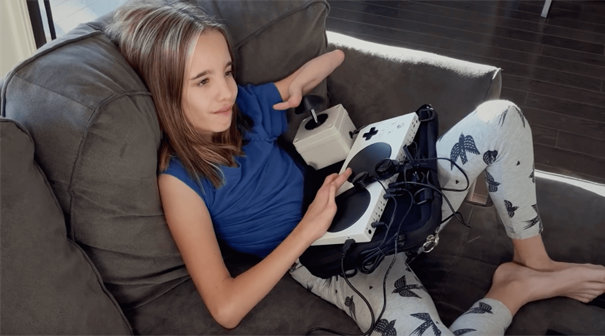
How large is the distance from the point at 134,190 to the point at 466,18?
8.20ft

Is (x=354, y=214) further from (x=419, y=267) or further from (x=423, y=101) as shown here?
(x=423, y=101)

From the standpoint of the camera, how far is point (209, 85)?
45.3 inches

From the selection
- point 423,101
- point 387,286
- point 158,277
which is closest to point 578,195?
point 423,101

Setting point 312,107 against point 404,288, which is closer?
point 404,288

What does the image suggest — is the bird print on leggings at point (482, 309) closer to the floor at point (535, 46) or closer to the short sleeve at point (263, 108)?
the short sleeve at point (263, 108)

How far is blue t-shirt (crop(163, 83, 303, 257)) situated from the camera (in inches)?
48.5

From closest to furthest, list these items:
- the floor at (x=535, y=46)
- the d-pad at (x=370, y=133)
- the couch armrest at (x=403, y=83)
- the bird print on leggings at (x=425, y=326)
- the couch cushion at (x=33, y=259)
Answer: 1. the couch cushion at (x=33, y=259)
2. the bird print on leggings at (x=425, y=326)
3. the d-pad at (x=370, y=133)
4. the couch armrest at (x=403, y=83)
5. the floor at (x=535, y=46)

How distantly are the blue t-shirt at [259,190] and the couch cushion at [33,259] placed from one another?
0.28 metres

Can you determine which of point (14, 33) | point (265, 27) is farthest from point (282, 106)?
point (14, 33)

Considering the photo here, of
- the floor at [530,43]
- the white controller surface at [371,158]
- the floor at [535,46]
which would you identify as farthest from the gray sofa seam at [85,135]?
the floor at [535,46]

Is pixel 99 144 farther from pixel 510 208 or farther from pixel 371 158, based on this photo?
pixel 510 208

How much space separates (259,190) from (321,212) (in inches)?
6.8

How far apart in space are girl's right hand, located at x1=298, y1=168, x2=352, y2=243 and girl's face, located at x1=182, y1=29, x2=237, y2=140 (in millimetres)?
230

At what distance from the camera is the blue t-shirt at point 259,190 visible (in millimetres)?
1232
